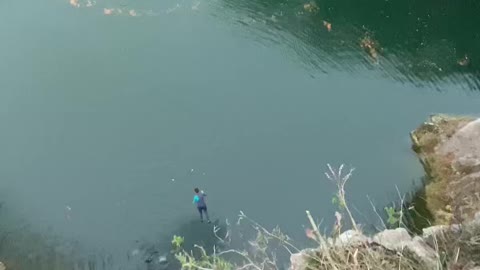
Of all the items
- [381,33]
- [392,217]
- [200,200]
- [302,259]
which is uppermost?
[302,259]

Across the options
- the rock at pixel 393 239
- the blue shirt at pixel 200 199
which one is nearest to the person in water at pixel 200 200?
the blue shirt at pixel 200 199

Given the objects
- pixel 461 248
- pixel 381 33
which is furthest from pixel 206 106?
pixel 461 248

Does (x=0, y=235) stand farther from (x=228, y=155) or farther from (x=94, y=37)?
(x=94, y=37)

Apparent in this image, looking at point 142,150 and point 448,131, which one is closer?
point 448,131

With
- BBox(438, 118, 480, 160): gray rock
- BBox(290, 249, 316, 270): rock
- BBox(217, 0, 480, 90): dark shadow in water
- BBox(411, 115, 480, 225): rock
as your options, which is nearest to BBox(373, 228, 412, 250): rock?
Answer: BBox(290, 249, 316, 270): rock

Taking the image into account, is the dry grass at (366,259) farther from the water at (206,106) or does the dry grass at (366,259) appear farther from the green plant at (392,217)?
the water at (206,106)

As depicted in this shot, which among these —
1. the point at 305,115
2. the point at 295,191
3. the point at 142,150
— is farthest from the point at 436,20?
the point at 142,150

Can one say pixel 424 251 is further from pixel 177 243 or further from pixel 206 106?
pixel 206 106
